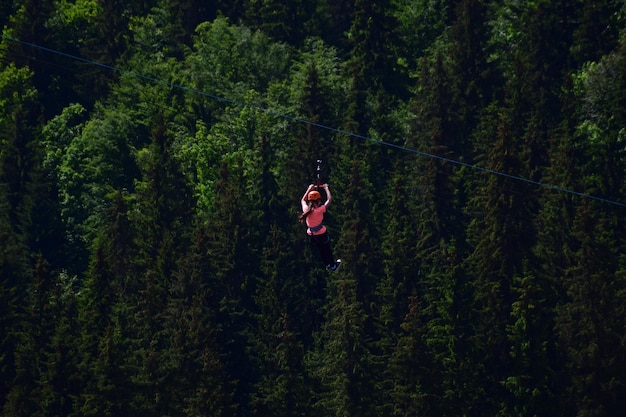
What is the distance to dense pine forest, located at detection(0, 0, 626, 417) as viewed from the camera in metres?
79.8

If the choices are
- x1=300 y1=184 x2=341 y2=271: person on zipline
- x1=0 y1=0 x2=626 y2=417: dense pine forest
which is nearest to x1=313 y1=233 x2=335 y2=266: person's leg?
x1=300 y1=184 x2=341 y2=271: person on zipline

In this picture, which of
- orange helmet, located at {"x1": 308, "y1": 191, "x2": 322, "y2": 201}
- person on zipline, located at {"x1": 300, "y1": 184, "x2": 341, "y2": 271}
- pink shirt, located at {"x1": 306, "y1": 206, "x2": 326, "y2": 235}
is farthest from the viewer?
pink shirt, located at {"x1": 306, "y1": 206, "x2": 326, "y2": 235}

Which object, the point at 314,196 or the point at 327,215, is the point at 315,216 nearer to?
the point at 314,196

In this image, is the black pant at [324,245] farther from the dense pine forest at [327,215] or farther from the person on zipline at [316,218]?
the dense pine forest at [327,215]

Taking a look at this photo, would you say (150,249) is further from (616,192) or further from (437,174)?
(616,192)

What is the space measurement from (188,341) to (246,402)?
4.07 m

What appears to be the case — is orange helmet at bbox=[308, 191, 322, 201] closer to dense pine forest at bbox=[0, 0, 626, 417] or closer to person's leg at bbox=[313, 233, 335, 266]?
person's leg at bbox=[313, 233, 335, 266]

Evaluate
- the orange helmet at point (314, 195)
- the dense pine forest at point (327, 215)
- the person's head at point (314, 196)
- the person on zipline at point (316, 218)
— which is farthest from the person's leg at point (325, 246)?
the dense pine forest at point (327, 215)

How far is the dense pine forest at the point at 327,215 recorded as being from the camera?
79750mm

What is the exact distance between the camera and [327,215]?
9056 centimetres

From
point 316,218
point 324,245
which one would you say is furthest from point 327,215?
point 316,218

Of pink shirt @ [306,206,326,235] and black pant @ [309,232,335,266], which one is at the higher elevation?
pink shirt @ [306,206,326,235]

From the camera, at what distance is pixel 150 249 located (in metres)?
90.9

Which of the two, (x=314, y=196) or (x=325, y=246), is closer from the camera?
(x=314, y=196)
